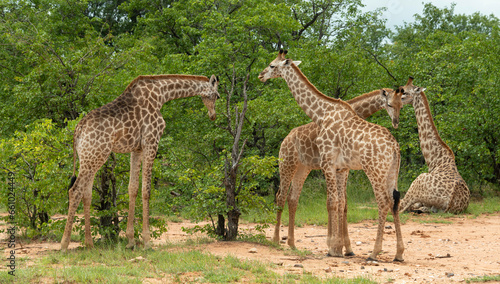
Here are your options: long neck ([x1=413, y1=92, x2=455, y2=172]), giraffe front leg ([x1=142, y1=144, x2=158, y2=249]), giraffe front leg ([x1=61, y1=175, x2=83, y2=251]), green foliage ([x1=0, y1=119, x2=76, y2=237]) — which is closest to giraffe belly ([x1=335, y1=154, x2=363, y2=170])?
giraffe front leg ([x1=142, y1=144, x2=158, y2=249])

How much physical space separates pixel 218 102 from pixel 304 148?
17.1 ft

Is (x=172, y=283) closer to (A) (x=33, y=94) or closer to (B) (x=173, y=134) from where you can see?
(A) (x=33, y=94)

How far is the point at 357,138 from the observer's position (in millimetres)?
9195

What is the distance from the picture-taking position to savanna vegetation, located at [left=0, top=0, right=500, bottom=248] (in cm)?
1029

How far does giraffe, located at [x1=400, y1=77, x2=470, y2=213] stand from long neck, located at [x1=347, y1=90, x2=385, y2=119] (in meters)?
4.34

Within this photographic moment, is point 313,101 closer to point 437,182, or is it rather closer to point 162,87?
point 162,87

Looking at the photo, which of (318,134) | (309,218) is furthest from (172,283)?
(309,218)

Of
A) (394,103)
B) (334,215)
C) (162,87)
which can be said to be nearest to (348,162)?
(334,215)

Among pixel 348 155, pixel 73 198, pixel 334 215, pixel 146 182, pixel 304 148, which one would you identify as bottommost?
pixel 334 215

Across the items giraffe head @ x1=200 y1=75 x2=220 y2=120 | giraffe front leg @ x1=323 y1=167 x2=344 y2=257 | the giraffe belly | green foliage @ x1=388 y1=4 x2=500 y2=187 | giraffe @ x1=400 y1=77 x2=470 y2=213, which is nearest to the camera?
the giraffe belly

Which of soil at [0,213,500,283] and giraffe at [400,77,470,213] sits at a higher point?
giraffe at [400,77,470,213]

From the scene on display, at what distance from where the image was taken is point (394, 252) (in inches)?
400

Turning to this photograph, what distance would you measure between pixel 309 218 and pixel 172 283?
25.8 feet

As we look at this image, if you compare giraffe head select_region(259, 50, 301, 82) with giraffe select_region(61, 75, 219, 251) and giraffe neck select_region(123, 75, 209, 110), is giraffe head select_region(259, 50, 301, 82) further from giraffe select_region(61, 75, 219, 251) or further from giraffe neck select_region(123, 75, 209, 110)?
giraffe select_region(61, 75, 219, 251)
